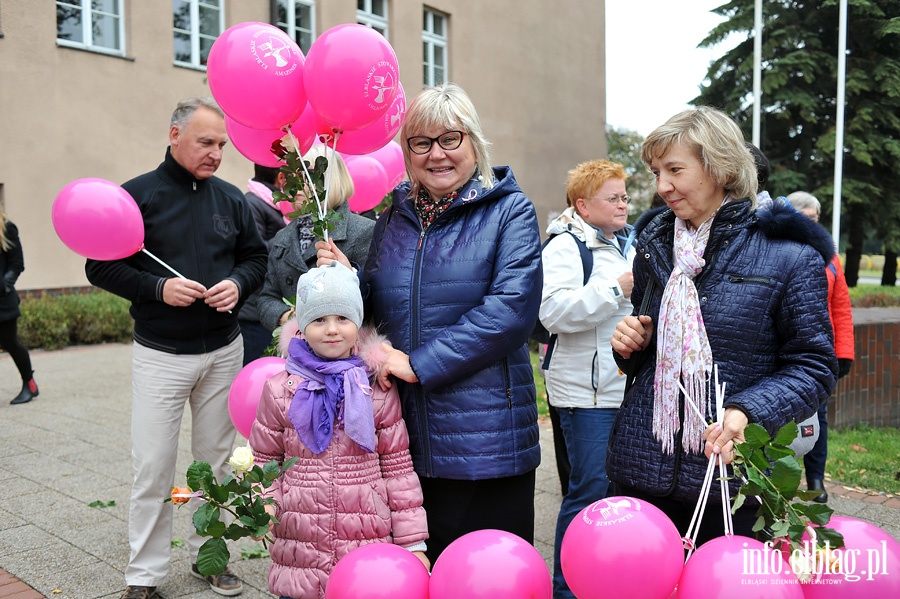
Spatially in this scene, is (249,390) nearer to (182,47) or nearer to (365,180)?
(365,180)

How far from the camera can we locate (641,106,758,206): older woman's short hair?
2.40 meters

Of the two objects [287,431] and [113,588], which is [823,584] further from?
[113,588]

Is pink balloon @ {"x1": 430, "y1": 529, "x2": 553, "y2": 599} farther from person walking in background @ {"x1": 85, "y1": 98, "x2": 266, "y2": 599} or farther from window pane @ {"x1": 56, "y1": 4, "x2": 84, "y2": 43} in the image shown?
window pane @ {"x1": 56, "y1": 4, "x2": 84, "y2": 43}

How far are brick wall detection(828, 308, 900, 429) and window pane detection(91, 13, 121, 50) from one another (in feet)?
40.5

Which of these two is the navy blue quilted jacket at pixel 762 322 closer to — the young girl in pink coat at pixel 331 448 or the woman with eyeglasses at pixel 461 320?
the woman with eyeglasses at pixel 461 320

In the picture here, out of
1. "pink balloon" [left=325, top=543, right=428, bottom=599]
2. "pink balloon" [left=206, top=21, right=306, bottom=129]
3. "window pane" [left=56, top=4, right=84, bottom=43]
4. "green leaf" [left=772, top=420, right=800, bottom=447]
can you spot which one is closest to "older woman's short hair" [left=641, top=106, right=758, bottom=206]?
"green leaf" [left=772, top=420, right=800, bottom=447]

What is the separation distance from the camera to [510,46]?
21984 mm

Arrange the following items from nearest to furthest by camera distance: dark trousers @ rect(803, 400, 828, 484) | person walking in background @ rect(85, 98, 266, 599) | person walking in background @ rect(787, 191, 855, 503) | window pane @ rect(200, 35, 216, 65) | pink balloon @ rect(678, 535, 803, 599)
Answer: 1. pink balloon @ rect(678, 535, 803, 599)
2. person walking in background @ rect(85, 98, 266, 599)
3. person walking in background @ rect(787, 191, 855, 503)
4. dark trousers @ rect(803, 400, 828, 484)
5. window pane @ rect(200, 35, 216, 65)

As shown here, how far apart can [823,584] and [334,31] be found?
2404 mm

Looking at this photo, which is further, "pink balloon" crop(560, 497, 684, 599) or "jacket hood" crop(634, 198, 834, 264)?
"jacket hood" crop(634, 198, 834, 264)

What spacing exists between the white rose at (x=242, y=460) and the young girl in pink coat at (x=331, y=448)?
178 millimetres

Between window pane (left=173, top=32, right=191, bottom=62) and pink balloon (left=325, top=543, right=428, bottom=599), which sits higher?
window pane (left=173, top=32, right=191, bottom=62)

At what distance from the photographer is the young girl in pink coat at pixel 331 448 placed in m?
2.55

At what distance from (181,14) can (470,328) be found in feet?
46.1
